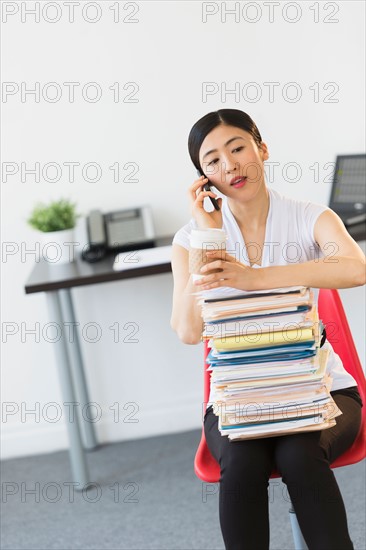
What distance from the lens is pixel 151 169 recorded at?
3166 millimetres

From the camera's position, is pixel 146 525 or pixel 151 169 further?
pixel 151 169

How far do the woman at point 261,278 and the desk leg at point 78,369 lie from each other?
1186 mm

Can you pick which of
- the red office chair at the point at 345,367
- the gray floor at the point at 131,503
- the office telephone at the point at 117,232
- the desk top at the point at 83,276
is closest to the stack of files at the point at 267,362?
the red office chair at the point at 345,367

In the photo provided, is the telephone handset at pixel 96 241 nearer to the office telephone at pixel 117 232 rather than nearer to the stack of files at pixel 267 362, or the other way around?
the office telephone at pixel 117 232

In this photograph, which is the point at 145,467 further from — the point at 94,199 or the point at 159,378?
the point at 94,199

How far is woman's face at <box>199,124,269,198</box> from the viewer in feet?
6.38

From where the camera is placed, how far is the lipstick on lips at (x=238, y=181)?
1.95m

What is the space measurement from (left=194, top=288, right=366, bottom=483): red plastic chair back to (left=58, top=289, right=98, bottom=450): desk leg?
3.78 feet

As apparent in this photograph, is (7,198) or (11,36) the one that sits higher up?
(11,36)

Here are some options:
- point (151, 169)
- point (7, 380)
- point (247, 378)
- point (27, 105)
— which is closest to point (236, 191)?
point (247, 378)

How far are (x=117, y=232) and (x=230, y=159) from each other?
3.71 ft

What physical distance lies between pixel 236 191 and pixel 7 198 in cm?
147

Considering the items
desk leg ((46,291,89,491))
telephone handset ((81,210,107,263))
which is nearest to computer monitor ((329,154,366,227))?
telephone handset ((81,210,107,263))

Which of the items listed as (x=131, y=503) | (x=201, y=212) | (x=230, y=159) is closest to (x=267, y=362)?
(x=201, y=212)
